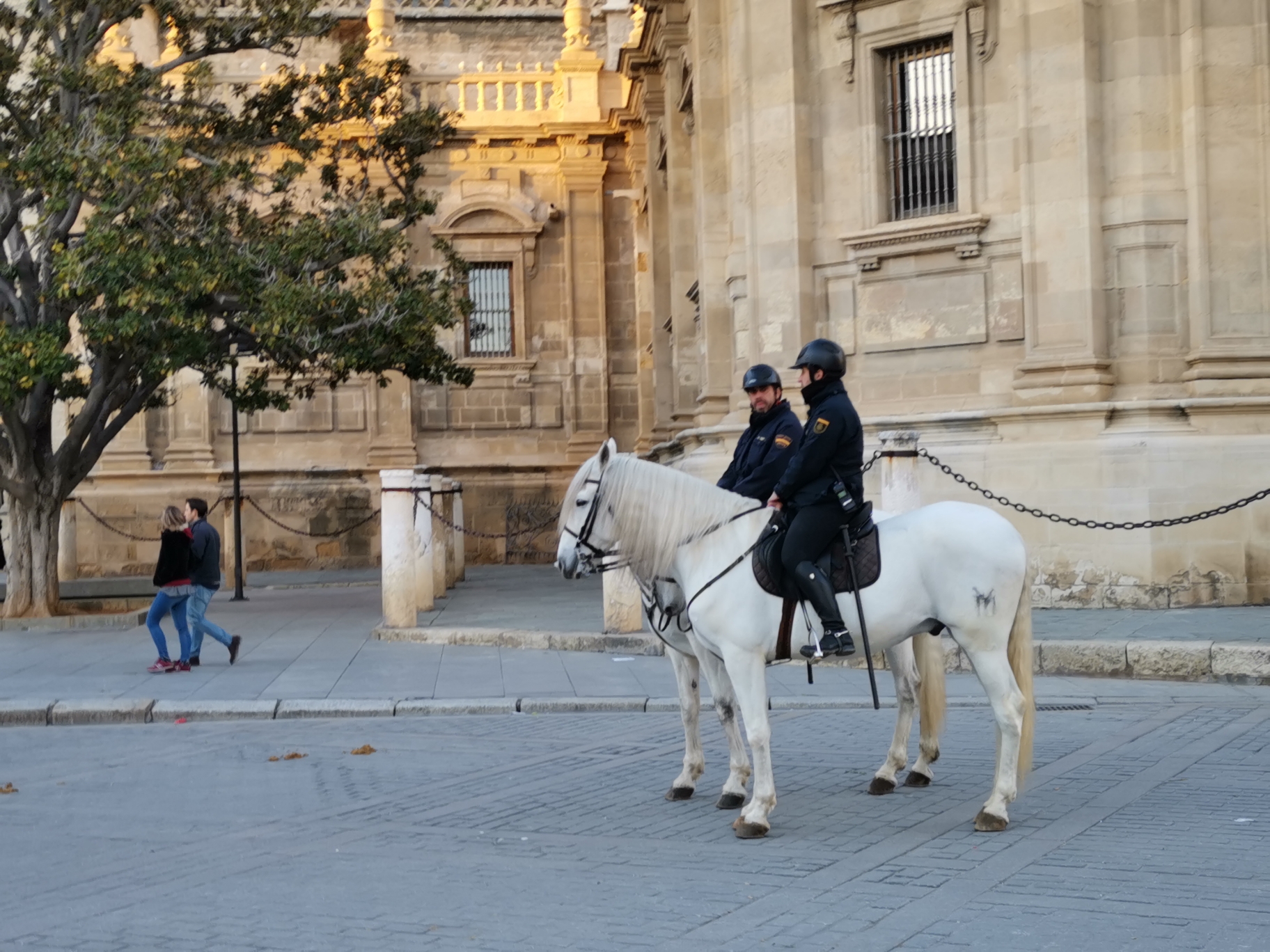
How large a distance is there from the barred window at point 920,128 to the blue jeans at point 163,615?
31.0 feet

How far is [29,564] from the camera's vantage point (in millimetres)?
18812

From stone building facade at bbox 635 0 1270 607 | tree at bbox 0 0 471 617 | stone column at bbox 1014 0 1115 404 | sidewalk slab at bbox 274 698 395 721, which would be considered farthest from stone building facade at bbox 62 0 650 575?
sidewalk slab at bbox 274 698 395 721

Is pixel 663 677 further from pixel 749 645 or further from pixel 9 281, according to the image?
pixel 9 281

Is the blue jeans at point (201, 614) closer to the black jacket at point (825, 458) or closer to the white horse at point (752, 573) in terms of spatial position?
the white horse at point (752, 573)

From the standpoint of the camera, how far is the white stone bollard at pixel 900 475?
43.9ft

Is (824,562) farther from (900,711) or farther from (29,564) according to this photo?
(29,564)

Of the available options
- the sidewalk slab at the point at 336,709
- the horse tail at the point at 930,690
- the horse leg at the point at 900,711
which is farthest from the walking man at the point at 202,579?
the horse tail at the point at 930,690

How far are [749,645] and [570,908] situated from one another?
2.01 metres

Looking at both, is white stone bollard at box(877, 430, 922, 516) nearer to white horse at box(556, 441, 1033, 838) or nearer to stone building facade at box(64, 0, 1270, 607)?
stone building facade at box(64, 0, 1270, 607)

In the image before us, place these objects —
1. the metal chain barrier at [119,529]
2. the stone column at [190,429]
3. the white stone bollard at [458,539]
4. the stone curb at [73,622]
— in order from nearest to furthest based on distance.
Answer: the stone curb at [73,622] < the white stone bollard at [458,539] < the metal chain barrier at [119,529] < the stone column at [190,429]

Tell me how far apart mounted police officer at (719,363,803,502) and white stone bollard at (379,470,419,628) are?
27.9ft

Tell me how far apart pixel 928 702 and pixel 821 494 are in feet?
5.23

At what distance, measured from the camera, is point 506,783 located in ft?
28.2

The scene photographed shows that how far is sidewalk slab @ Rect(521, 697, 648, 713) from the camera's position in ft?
37.9
